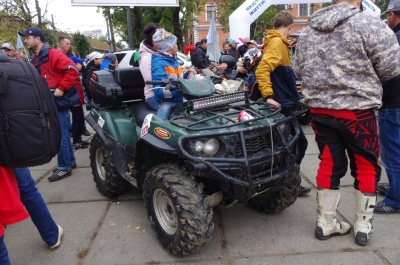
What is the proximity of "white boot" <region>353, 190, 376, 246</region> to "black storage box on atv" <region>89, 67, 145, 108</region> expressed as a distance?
8.49 feet

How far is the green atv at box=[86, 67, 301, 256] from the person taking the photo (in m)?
2.61

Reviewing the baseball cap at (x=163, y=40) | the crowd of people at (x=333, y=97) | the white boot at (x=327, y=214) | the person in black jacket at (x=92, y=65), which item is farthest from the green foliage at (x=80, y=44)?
the white boot at (x=327, y=214)

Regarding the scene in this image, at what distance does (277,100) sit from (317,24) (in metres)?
0.96

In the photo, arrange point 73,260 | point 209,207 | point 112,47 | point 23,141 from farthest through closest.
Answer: point 112,47
point 73,260
point 209,207
point 23,141

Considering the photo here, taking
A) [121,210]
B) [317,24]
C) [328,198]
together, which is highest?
[317,24]

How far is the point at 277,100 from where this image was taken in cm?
354

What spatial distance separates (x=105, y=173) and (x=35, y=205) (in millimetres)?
1202

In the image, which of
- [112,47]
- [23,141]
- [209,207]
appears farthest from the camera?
[112,47]

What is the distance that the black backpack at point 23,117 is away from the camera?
209 centimetres

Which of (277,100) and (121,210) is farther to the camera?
(121,210)

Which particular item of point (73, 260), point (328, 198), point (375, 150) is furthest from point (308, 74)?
point (73, 260)

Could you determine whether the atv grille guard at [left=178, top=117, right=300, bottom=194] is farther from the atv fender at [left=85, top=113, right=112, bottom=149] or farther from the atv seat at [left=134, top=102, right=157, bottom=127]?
the atv fender at [left=85, top=113, right=112, bottom=149]

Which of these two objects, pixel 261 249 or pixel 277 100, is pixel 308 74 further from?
pixel 261 249

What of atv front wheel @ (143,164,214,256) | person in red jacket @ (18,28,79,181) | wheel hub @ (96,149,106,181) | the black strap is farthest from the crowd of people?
person in red jacket @ (18,28,79,181)
